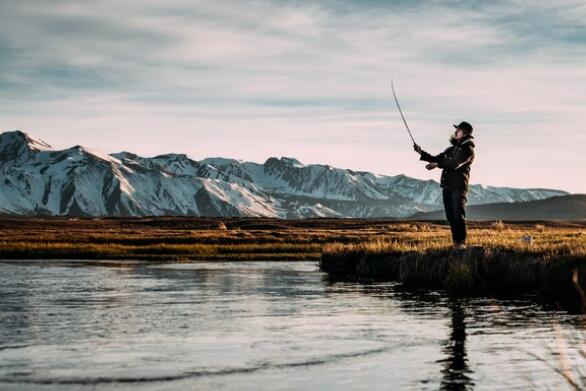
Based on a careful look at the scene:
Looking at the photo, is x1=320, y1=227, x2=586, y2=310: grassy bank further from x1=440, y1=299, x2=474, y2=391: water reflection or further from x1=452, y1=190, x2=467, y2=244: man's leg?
x1=440, y1=299, x2=474, y2=391: water reflection

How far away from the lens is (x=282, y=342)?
15.8 m

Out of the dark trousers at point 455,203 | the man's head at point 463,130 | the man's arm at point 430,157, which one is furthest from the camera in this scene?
the dark trousers at point 455,203

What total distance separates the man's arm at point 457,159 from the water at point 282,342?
3759mm

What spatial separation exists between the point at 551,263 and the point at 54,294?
14.6 meters

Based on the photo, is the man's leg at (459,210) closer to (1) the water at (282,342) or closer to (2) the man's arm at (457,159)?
(2) the man's arm at (457,159)

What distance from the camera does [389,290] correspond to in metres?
28.1

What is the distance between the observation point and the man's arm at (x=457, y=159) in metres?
24.6

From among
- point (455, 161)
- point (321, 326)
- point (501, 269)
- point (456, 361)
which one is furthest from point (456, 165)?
point (456, 361)

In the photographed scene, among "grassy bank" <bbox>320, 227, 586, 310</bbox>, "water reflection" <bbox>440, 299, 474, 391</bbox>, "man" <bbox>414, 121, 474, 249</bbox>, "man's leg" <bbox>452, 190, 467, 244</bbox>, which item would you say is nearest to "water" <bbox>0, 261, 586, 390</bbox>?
"water reflection" <bbox>440, 299, 474, 391</bbox>

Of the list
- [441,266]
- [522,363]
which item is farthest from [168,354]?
[441,266]

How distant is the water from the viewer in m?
12.2

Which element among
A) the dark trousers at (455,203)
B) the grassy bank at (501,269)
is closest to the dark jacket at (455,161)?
the dark trousers at (455,203)

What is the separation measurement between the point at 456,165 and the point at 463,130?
3.43 feet

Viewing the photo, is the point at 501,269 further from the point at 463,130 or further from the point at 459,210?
the point at 463,130
